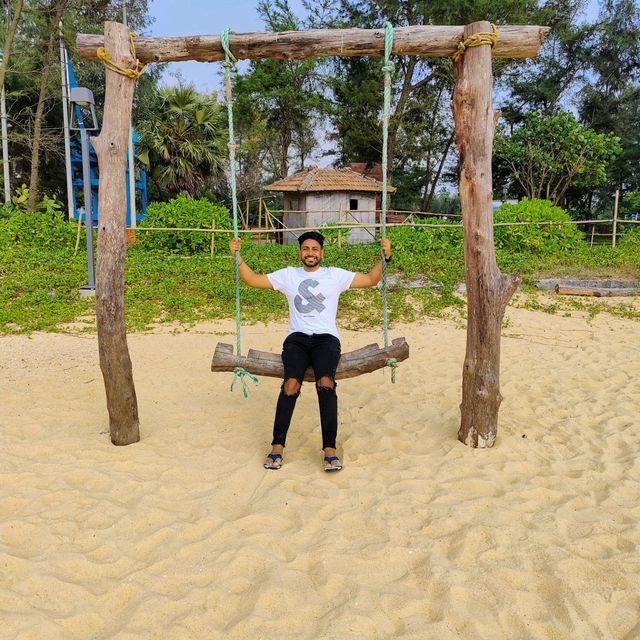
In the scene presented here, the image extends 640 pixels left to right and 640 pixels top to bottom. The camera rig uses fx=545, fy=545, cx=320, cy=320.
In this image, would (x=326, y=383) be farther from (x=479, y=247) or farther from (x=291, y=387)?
(x=479, y=247)

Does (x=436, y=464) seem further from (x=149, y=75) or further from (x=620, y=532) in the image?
(x=149, y=75)

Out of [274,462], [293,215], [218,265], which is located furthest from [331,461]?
[293,215]

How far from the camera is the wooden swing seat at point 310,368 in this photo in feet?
11.5

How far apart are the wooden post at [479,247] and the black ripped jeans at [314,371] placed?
0.93 metres

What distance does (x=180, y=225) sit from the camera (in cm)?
1211

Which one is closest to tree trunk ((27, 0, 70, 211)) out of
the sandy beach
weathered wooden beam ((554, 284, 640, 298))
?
the sandy beach

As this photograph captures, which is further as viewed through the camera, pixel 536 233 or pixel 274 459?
pixel 536 233

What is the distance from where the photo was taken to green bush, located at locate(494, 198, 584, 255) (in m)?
11.7

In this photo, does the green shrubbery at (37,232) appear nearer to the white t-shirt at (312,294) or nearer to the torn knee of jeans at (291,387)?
the white t-shirt at (312,294)

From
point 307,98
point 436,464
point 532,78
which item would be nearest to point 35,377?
point 436,464

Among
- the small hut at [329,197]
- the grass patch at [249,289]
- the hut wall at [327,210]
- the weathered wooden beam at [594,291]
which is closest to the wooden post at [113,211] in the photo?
the grass patch at [249,289]

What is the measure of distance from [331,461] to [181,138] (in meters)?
19.2

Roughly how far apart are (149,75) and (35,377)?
21.1 meters

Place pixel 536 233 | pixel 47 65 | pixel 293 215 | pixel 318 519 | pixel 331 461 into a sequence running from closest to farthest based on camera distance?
pixel 318 519 → pixel 331 461 → pixel 536 233 → pixel 47 65 → pixel 293 215
